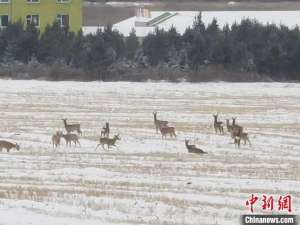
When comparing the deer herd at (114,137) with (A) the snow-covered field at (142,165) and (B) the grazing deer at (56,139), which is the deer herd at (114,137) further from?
(A) the snow-covered field at (142,165)

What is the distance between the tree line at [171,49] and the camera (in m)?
67.6

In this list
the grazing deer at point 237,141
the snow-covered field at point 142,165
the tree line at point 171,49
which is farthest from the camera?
the tree line at point 171,49

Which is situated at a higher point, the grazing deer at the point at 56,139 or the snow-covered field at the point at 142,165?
the grazing deer at the point at 56,139

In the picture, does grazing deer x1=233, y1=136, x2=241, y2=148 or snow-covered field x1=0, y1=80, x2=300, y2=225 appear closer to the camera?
snow-covered field x1=0, y1=80, x2=300, y2=225

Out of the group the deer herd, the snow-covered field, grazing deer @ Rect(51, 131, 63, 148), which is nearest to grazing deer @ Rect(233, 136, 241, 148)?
the deer herd

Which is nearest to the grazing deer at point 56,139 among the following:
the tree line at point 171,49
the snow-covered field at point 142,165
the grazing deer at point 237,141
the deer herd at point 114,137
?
the deer herd at point 114,137

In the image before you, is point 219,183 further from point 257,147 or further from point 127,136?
point 127,136

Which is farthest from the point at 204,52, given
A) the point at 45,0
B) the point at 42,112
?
the point at 42,112

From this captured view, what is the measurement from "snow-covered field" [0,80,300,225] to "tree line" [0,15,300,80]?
2010cm

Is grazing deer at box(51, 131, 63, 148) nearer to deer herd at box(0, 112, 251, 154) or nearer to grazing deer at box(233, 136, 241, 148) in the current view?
deer herd at box(0, 112, 251, 154)

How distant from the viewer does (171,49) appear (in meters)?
70.1

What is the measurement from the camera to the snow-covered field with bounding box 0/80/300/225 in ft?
53.6

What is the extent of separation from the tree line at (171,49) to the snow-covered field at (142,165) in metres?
20.1

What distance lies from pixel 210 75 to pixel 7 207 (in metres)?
50.6
